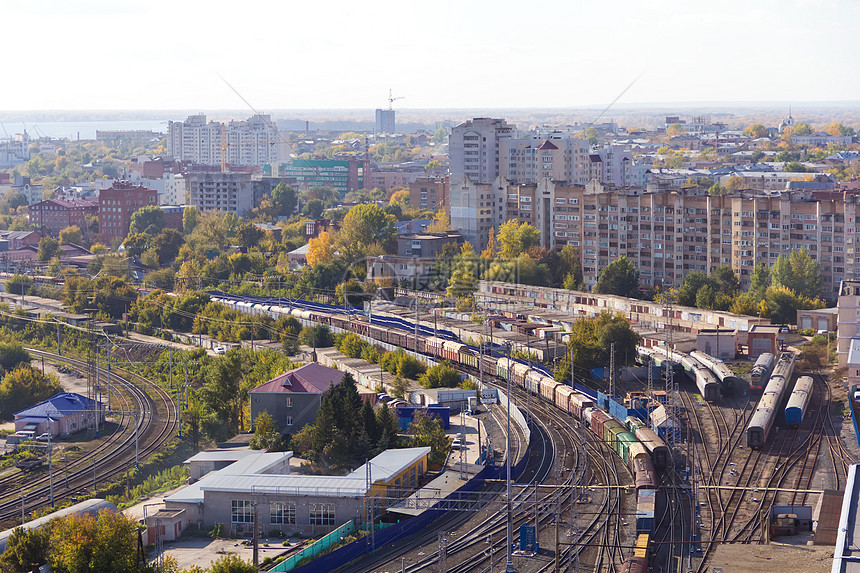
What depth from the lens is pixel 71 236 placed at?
4650 centimetres

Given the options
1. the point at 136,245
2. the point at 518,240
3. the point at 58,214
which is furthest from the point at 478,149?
the point at 58,214

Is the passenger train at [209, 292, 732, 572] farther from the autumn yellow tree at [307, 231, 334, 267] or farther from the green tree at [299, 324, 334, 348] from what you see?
the autumn yellow tree at [307, 231, 334, 267]

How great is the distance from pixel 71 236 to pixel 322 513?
35460 mm

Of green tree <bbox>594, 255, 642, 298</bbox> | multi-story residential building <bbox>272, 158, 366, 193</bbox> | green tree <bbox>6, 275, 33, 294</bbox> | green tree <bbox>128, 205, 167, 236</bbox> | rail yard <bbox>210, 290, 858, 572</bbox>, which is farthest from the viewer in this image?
multi-story residential building <bbox>272, 158, 366, 193</bbox>

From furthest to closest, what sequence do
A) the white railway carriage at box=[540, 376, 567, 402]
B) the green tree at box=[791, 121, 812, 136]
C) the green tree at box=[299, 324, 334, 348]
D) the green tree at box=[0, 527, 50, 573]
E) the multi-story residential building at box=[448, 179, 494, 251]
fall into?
the green tree at box=[791, 121, 812, 136] → the multi-story residential building at box=[448, 179, 494, 251] → the green tree at box=[299, 324, 334, 348] → the white railway carriage at box=[540, 376, 567, 402] → the green tree at box=[0, 527, 50, 573]

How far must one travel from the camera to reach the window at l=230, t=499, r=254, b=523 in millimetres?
14031

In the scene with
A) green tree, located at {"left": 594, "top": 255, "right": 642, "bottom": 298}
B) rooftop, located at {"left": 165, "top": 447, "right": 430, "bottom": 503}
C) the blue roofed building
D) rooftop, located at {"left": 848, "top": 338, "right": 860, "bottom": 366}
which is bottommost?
the blue roofed building

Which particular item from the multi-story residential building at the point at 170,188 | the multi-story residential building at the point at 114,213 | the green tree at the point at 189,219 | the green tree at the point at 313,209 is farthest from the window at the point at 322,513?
the multi-story residential building at the point at 170,188

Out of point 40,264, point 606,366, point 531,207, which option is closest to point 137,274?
point 40,264

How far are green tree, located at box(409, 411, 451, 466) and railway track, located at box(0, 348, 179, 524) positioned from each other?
14.6ft

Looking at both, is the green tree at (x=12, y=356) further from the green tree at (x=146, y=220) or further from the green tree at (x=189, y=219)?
the green tree at (x=146, y=220)

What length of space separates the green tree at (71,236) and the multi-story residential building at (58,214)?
304 cm

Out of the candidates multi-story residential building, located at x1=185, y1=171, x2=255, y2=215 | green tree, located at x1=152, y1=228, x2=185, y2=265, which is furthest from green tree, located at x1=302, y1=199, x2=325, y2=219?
green tree, located at x1=152, y1=228, x2=185, y2=265

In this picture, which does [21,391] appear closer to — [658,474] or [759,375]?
[658,474]
